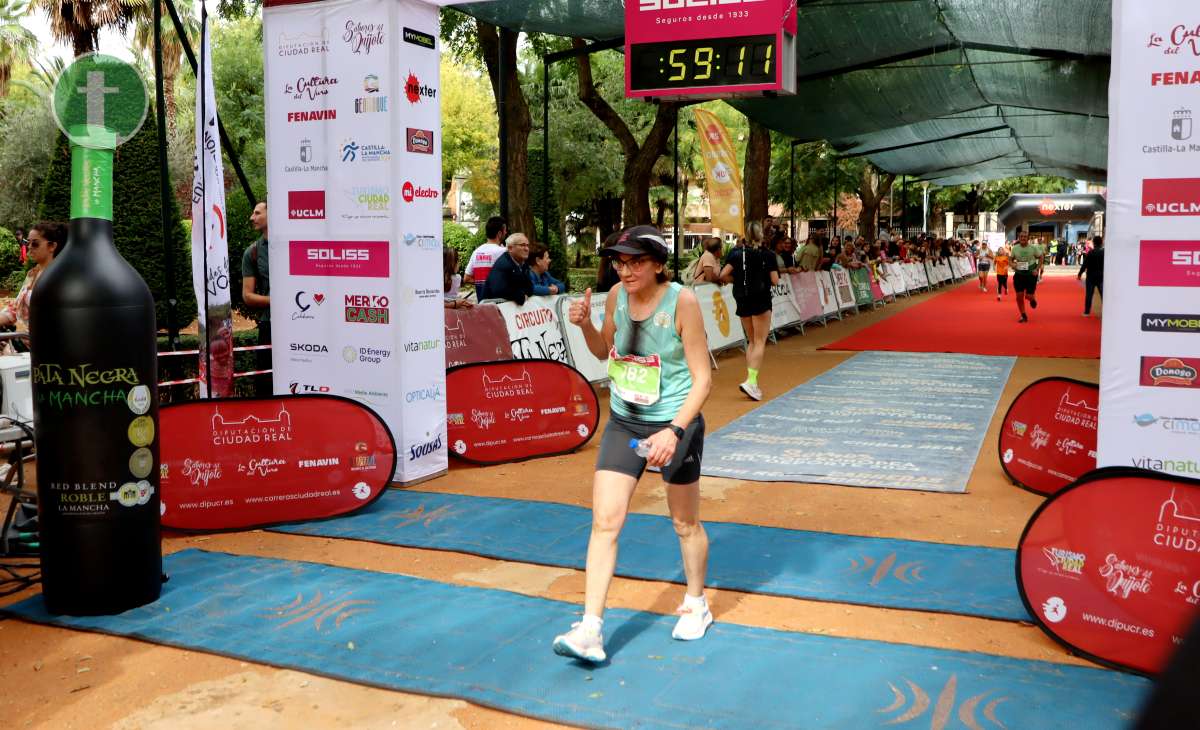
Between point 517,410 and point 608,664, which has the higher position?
point 517,410

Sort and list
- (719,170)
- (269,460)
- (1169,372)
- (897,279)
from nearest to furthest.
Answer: (1169,372) → (269,460) → (719,170) → (897,279)

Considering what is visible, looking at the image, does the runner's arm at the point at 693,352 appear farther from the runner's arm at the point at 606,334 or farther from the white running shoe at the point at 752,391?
the white running shoe at the point at 752,391

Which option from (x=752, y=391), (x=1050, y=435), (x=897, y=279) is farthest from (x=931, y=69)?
(x=1050, y=435)

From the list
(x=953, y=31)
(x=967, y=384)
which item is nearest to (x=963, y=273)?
(x=953, y=31)

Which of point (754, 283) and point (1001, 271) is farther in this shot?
point (1001, 271)

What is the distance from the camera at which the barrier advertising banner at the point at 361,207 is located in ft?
26.5

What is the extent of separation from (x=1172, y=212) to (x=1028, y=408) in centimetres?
235

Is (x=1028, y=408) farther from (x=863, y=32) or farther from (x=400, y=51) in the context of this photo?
(x=863, y=32)

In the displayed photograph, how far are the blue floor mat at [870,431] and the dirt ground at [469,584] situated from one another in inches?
12.9

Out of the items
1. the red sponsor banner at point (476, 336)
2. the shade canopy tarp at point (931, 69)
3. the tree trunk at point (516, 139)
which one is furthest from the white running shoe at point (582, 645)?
the tree trunk at point (516, 139)

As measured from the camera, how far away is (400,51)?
802 cm

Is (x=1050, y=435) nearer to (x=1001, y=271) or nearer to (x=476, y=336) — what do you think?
(x=476, y=336)

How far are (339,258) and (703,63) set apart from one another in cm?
561

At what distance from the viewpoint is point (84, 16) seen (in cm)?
3162
